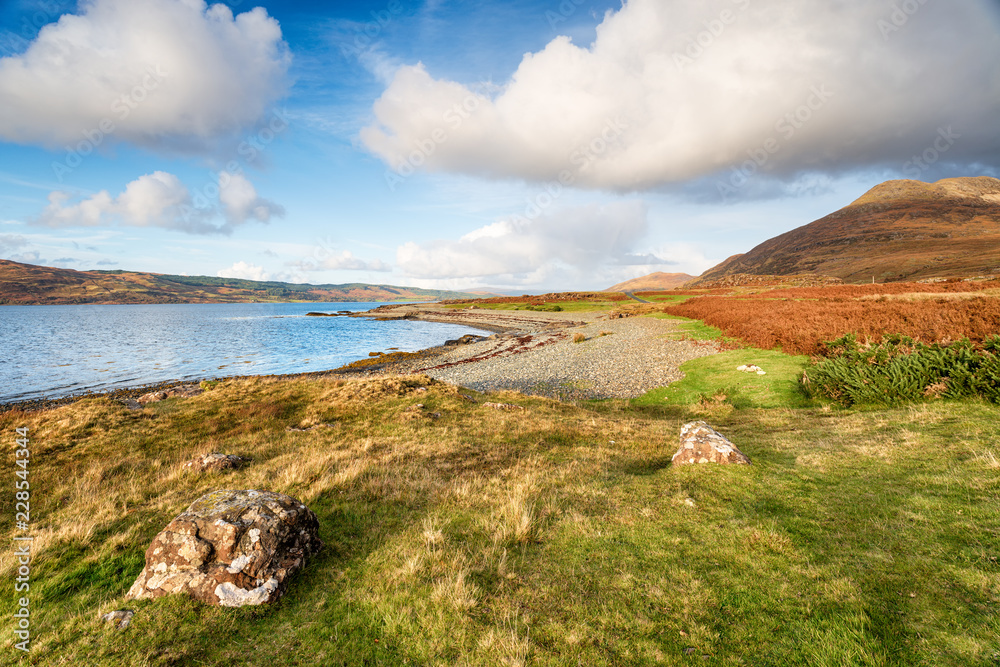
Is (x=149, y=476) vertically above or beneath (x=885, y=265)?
beneath

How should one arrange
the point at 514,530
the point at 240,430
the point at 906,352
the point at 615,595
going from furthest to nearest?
the point at 906,352 → the point at 240,430 → the point at 514,530 → the point at 615,595

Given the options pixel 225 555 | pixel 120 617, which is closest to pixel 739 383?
pixel 225 555

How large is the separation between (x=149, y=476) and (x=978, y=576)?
1449 cm

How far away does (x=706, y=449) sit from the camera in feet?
28.7

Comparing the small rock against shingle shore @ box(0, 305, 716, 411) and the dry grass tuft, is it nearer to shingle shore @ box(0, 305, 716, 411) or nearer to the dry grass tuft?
the dry grass tuft

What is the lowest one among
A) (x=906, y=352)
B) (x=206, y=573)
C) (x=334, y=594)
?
(x=334, y=594)

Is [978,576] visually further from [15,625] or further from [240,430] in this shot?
[240,430]

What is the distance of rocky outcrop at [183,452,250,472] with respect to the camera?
29.8ft

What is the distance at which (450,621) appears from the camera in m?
4.43

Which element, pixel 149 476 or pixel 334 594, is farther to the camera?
pixel 149 476

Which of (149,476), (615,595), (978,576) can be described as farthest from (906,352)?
(149,476)

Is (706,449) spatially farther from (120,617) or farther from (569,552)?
(120,617)

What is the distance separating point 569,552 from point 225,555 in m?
4.56

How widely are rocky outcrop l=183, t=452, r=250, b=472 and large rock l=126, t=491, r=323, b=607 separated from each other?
14.7ft
